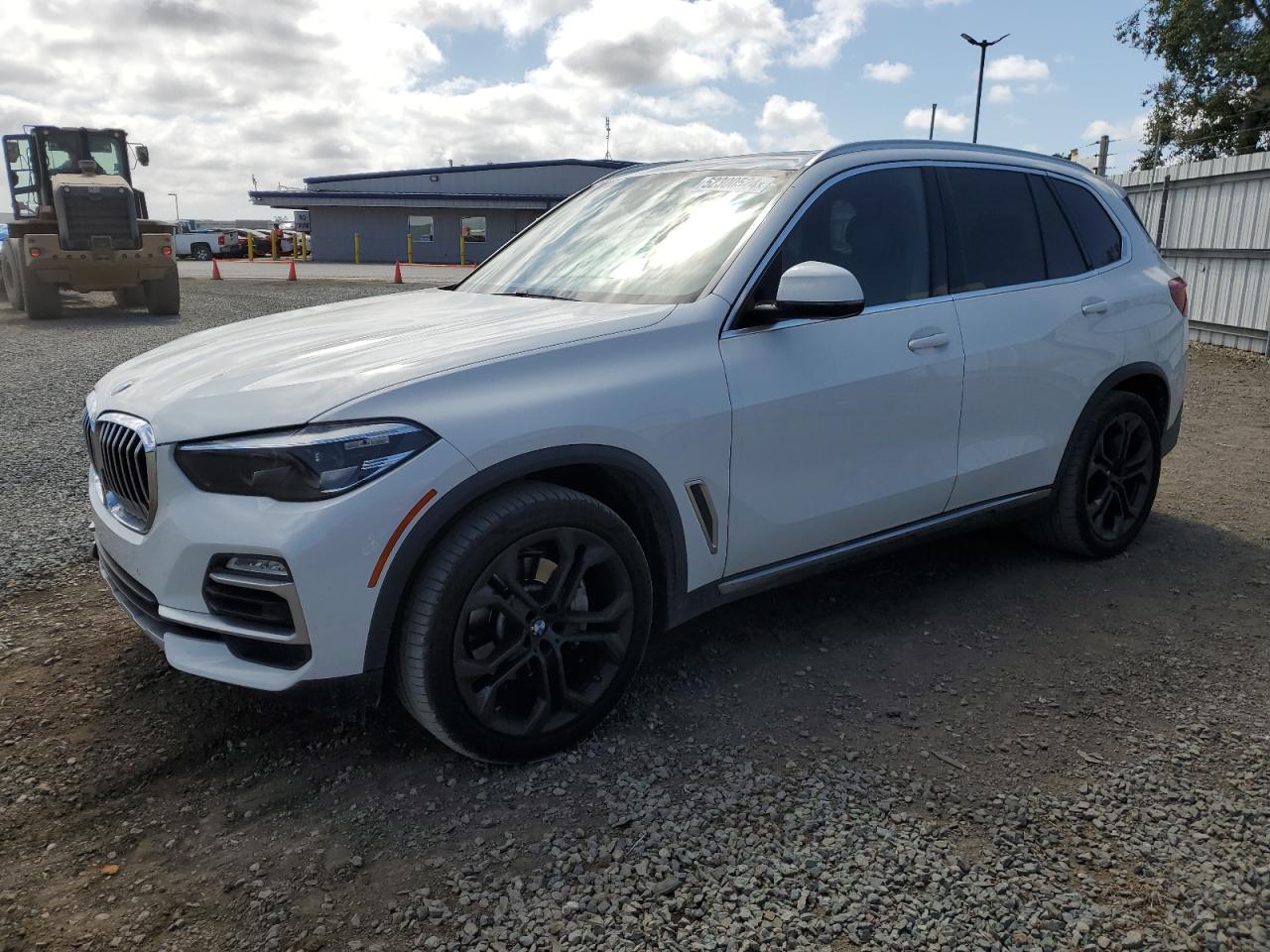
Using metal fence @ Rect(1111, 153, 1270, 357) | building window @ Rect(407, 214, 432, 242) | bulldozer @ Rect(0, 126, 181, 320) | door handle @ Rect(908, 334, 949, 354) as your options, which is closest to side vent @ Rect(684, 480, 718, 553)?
door handle @ Rect(908, 334, 949, 354)

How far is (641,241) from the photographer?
367 cm

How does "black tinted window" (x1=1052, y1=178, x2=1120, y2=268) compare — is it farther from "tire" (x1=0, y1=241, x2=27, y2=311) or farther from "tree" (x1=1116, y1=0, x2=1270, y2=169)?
"tree" (x1=1116, y1=0, x2=1270, y2=169)

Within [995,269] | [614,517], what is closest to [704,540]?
[614,517]

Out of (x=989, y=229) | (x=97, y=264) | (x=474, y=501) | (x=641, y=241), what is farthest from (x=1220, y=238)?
(x=97, y=264)

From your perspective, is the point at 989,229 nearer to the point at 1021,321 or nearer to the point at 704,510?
the point at 1021,321

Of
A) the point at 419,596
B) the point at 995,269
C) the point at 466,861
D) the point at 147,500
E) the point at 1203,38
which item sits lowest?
the point at 466,861

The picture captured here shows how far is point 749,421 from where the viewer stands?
3.16m

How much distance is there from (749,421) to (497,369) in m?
0.83

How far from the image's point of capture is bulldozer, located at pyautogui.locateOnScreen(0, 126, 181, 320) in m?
15.7

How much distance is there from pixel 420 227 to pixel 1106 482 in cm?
4346

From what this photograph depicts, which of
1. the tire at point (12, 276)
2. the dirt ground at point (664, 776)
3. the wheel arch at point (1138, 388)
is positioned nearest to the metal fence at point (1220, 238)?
the wheel arch at point (1138, 388)

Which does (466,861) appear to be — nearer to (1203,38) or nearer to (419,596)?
(419,596)

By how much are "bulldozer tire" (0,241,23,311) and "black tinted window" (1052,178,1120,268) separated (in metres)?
16.6

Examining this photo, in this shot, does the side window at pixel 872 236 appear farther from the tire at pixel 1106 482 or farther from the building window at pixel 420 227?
the building window at pixel 420 227
